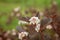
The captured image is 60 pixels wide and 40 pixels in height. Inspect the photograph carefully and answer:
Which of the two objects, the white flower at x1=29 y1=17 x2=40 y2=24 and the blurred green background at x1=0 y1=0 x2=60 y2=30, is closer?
the white flower at x1=29 y1=17 x2=40 y2=24

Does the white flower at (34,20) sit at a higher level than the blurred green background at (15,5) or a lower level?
lower

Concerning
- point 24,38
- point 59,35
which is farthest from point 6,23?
point 24,38

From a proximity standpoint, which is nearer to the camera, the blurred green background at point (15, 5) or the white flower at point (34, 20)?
the white flower at point (34, 20)

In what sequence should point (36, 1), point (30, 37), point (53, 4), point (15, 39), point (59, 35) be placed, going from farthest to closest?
point (36, 1)
point (53, 4)
point (15, 39)
point (59, 35)
point (30, 37)

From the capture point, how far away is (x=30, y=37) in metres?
1.16

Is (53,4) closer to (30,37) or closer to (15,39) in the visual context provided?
(15,39)

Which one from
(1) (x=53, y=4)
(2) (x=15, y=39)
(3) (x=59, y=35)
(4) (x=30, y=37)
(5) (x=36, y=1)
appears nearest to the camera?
(4) (x=30, y=37)

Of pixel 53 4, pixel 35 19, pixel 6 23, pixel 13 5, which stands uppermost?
pixel 13 5

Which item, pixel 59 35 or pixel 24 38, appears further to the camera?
pixel 59 35

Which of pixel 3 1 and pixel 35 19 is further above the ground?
pixel 3 1

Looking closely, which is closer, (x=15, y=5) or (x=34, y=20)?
(x=34, y=20)

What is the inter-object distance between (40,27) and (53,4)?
1312 millimetres

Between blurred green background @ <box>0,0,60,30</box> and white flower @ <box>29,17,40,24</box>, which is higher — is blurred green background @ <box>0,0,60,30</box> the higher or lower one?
the higher one

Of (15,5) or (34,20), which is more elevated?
(15,5)
